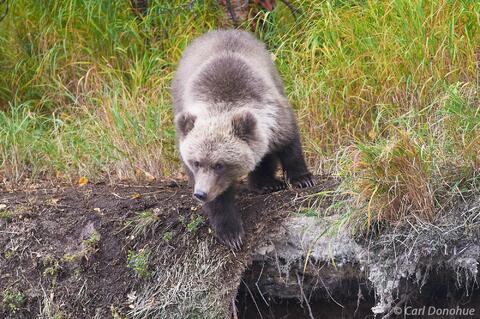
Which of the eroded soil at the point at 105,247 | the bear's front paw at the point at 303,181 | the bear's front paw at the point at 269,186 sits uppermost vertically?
the bear's front paw at the point at 303,181

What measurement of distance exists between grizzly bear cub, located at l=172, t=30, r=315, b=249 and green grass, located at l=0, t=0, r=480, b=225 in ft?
1.41

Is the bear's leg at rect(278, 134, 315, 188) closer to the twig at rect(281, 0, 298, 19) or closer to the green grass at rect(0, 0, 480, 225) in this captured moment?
the green grass at rect(0, 0, 480, 225)

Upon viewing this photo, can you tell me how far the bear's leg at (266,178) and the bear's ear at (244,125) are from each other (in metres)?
0.58

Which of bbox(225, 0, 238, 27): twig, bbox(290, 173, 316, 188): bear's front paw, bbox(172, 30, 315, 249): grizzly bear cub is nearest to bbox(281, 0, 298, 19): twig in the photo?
bbox(225, 0, 238, 27): twig

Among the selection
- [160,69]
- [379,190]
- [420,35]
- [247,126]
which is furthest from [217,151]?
[160,69]

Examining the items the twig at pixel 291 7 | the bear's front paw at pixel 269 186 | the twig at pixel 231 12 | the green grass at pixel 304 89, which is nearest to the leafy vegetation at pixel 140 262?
the bear's front paw at pixel 269 186

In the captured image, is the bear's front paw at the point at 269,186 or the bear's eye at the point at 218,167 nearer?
the bear's eye at the point at 218,167

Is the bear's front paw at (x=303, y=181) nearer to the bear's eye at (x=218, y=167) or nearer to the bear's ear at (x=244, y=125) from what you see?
the bear's ear at (x=244, y=125)

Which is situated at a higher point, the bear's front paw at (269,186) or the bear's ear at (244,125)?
the bear's ear at (244,125)

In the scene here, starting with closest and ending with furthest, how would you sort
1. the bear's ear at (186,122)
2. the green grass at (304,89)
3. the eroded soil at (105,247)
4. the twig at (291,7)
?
the green grass at (304,89) < the bear's ear at (186,122) < the eroded soil at (105,247) < the twig at (291,7)

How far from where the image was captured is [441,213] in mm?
4852

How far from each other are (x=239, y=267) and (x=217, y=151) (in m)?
0.69

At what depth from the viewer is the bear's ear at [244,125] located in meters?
5.04

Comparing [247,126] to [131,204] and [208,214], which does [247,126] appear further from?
[131,204]
